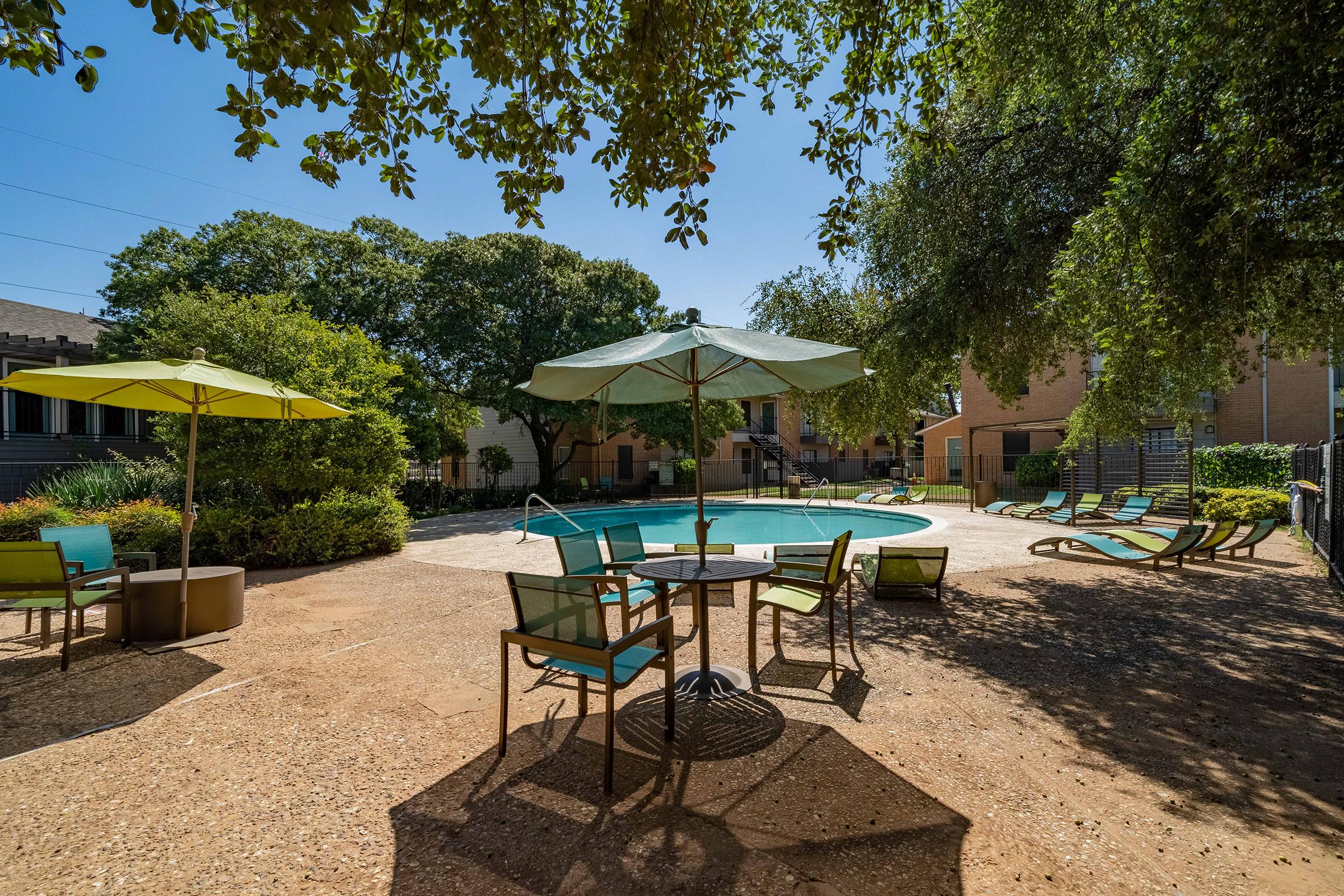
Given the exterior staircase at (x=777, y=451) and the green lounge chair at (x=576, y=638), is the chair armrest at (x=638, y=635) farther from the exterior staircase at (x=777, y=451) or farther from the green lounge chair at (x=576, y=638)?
the exterior staircase at (x=777, y=451)

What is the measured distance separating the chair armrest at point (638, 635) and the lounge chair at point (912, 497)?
59.3 ft

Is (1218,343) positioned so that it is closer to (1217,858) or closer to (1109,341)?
(1109,341)

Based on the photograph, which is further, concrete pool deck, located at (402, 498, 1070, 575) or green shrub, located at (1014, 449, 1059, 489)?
green shrub, located at (1014, 449, 1059, 489)

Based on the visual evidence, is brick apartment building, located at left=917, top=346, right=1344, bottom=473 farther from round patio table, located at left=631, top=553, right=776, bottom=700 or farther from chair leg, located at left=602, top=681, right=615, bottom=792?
chair leg, located at left=602, top=681, right=615, bottom=792

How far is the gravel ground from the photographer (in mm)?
2400

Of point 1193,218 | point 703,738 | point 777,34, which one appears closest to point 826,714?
point 703,738

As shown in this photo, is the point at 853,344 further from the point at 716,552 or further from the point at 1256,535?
the point at 1256,535

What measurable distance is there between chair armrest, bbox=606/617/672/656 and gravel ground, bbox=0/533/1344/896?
2.18 feet

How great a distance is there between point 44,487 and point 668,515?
1504 cm

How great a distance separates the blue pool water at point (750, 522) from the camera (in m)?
15.4

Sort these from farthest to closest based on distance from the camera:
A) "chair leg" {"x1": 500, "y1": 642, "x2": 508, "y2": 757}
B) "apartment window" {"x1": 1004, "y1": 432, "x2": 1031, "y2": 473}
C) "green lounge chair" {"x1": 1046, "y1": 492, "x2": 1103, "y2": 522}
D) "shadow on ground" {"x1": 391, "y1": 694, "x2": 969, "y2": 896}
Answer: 1. "apartment window" {"x1": 1004, "y1": 432, "x2": 1031, "y2": 473}
2. "green lounge chair" {"x1": 1046, "y1": 492, "x2": 1103, "y2": 522}
3. "chair leg" {"x1": 500, "y1": 642, "x2": 508, "y2": 757}
4. "shadow on ground" {"x1": 391, "y1": 694, "x2": 969, "y2": 896}

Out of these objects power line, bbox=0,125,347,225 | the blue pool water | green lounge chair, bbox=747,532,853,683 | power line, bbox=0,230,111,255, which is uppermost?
power line, bbox=0,125,347,225

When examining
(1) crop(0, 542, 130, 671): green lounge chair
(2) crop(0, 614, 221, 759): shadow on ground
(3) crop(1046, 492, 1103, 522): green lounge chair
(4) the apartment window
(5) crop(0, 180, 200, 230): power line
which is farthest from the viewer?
(4) the apartment window

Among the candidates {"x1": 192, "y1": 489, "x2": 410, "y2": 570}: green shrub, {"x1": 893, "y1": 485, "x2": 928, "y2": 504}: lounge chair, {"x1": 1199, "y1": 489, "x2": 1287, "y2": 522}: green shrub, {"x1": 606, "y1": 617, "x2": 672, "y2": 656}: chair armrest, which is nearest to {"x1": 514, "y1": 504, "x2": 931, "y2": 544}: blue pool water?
{"x1": 893, "y1": 485, "x2": 928, "y2": 504}: lounge chair
